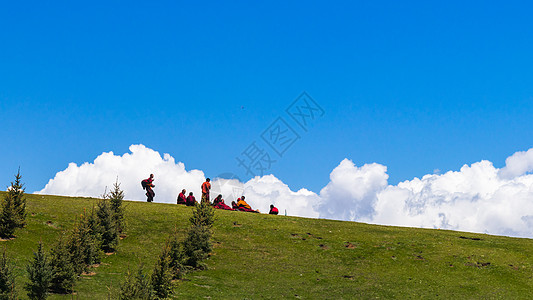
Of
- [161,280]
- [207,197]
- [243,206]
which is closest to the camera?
[161,280]

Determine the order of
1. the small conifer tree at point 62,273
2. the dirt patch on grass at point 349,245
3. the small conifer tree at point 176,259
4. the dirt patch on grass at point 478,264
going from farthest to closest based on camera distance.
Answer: the dirt patch on grass at point 349,245 → the dirt patch on grass at point 478,264 → the small conifer tree at point 176,259 → the small conifer tree at point 62,273

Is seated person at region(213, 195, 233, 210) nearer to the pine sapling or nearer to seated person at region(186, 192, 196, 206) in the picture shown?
seated person at region(186, 192, 196, 206)

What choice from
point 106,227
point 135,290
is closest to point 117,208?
point 106,227

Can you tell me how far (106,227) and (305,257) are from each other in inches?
596

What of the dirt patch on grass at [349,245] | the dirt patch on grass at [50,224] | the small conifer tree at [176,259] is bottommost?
the small conifer tree at [176,259]

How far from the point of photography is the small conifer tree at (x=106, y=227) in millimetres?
34969

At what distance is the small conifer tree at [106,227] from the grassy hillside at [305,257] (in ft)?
2.92

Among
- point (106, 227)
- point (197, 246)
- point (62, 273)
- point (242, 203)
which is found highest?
point (242, 203)

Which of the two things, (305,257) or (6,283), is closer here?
(6,283)

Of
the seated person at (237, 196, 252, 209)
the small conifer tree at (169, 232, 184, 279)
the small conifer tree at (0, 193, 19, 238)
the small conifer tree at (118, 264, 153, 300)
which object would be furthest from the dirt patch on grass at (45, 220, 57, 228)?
the seated person at (237, 196, 252, 209)

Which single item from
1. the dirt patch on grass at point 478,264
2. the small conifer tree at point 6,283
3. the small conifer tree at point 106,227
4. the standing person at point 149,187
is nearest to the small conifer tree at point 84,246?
the small conifer tree at point 106,227

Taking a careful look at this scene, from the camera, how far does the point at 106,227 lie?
35500 millimetres

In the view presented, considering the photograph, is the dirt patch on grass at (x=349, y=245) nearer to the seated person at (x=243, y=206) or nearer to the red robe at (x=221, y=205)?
the seated person at (x=243, y=206)

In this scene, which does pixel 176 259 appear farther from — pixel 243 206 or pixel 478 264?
pixel 478 264
